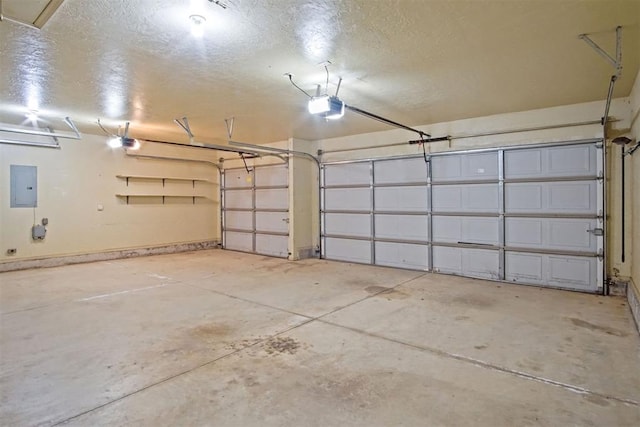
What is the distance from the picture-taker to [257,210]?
27.9ft

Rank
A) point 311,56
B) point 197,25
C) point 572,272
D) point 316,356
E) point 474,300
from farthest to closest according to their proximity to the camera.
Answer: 1. point 572,272
2. point 474,300
3. point 311,56
4. point 316,356
5. point 197,25

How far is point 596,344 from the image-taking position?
10.00 ft

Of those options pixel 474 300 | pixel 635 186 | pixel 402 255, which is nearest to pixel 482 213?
pixel 402 255

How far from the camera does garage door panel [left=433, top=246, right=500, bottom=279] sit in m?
5.56

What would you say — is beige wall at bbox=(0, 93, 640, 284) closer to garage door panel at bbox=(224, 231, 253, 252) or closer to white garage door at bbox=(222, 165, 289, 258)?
white garage door at bbox=(222, 165, 289, 258)

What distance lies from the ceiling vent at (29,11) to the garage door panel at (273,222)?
5705 mm

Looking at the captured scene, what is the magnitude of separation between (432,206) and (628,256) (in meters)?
2.67

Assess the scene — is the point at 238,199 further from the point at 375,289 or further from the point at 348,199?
the point at 375,289

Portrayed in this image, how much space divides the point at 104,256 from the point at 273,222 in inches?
142

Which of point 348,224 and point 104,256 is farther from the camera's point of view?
point 104,256

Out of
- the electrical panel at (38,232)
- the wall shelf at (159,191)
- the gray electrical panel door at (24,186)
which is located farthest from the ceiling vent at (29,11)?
the wall shelf at (159,191)

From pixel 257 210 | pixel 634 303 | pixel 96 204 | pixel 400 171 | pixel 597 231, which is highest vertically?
pixel 400 171

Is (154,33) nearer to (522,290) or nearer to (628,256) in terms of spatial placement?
(522,290)

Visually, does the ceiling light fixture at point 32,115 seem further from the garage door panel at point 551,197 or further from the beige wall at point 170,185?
the garage door panel at point 551,197
